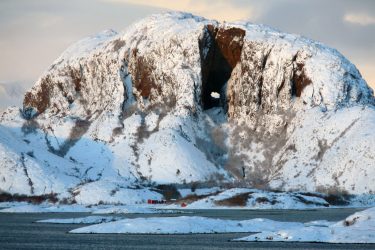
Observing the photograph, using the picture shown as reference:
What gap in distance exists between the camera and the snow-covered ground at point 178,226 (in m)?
126

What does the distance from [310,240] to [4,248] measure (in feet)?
117

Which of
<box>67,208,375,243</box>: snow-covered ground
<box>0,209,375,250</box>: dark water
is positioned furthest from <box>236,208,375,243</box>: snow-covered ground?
<box>0,209,375,250</box>: dark water

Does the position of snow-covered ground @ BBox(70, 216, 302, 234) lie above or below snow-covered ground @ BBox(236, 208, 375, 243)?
above

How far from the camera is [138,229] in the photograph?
125312 millimetres

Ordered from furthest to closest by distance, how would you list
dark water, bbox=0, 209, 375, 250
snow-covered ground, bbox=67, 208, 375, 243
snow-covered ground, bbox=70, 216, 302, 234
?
snow-covered ground, bbox=70, 216, 302, 234
snow-covered ground, bbox=67, 208, 375, 243
dark water, bbox=0, 209, 375, 250

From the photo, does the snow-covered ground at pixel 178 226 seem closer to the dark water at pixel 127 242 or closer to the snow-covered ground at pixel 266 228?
the snow-covered ground at pixel 266 228

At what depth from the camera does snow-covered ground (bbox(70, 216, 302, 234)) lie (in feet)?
412

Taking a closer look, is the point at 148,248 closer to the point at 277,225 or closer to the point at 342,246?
the point at 342,246

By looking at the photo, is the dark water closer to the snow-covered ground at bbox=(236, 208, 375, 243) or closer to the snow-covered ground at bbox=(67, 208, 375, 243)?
the snow-covered ground at bbox=(236, 208, 375, 243)

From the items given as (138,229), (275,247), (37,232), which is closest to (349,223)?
(275,247)

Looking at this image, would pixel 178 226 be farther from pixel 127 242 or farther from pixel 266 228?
pixel 127 242

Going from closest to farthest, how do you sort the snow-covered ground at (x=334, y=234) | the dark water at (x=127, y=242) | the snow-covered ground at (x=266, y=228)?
the dark water at (x=127, y=242) → the snow-covered ground at (x=334, y=234) → the snow-covered ground at (x=266, y=228)

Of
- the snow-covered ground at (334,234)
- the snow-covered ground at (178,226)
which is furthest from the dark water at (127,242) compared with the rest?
the snow-covered ground at (178,226)

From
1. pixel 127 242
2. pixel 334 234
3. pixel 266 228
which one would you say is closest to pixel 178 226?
pixel 266 228
